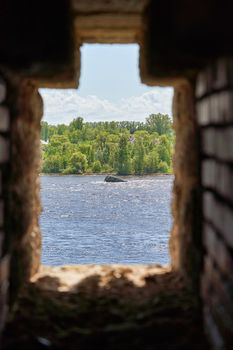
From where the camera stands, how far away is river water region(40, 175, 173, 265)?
43906 mm

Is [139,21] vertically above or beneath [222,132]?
above

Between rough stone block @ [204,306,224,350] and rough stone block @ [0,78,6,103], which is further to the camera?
rough stone block @ [0,78,6,103]

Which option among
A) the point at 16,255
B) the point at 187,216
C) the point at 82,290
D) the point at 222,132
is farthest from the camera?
the point at 82,290

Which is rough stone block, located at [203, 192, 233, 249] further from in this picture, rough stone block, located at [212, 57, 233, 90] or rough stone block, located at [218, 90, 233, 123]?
→ rough stone block, located at [212, 57, 233, 90]

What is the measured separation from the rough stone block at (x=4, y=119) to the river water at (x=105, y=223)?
36719 mm

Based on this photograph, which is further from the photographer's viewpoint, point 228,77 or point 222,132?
point 222,132

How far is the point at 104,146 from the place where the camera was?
265ft

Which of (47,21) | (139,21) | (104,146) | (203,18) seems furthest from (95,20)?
(104,146)

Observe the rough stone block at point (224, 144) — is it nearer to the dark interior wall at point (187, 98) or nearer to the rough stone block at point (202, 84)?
the dark interior wall at point (187, 98)

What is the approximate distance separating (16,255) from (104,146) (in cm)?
7672

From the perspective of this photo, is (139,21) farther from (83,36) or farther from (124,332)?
(124,332)

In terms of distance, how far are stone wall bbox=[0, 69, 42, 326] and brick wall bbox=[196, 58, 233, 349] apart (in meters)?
1.17

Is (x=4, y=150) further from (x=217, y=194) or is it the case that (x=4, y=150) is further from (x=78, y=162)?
(x=78, y=162)

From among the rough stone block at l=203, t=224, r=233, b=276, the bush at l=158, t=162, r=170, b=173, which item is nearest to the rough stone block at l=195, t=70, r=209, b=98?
the rough stone block at l=203, t=224, r=233, b=276
